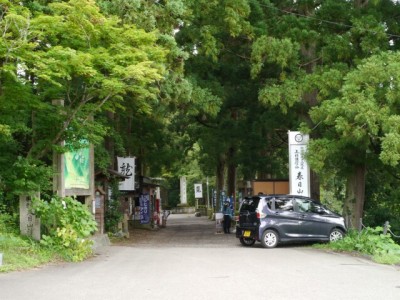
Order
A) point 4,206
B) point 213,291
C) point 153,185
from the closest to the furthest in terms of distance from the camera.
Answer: point 213,291, point 4,206, point 153,185

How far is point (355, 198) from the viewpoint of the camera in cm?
2003

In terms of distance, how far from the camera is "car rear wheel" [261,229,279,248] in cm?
1767

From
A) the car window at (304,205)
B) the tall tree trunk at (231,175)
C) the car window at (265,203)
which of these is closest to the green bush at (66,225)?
the car window at (265,203)

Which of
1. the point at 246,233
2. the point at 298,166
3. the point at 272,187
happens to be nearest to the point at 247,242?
the point at 246,233

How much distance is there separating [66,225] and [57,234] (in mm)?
334

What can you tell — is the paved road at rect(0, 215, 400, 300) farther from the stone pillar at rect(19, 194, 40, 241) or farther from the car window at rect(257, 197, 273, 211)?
the car window at rect(257, 197, 273, 211)

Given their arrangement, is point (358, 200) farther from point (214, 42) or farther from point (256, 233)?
point (214, 42)

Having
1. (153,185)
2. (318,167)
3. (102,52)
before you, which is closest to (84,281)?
(102,52)

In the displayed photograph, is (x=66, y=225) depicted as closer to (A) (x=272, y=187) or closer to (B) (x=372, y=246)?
(B) (x=372, y=246)

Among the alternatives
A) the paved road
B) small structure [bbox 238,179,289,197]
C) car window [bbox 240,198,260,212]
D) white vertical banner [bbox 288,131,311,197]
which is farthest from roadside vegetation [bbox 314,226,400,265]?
small structure [bbox 238,179,289,197]

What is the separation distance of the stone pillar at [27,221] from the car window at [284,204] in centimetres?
777

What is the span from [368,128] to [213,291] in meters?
9.30

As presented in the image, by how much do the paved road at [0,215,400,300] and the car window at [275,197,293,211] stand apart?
10.6 feet

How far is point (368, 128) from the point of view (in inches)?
638
